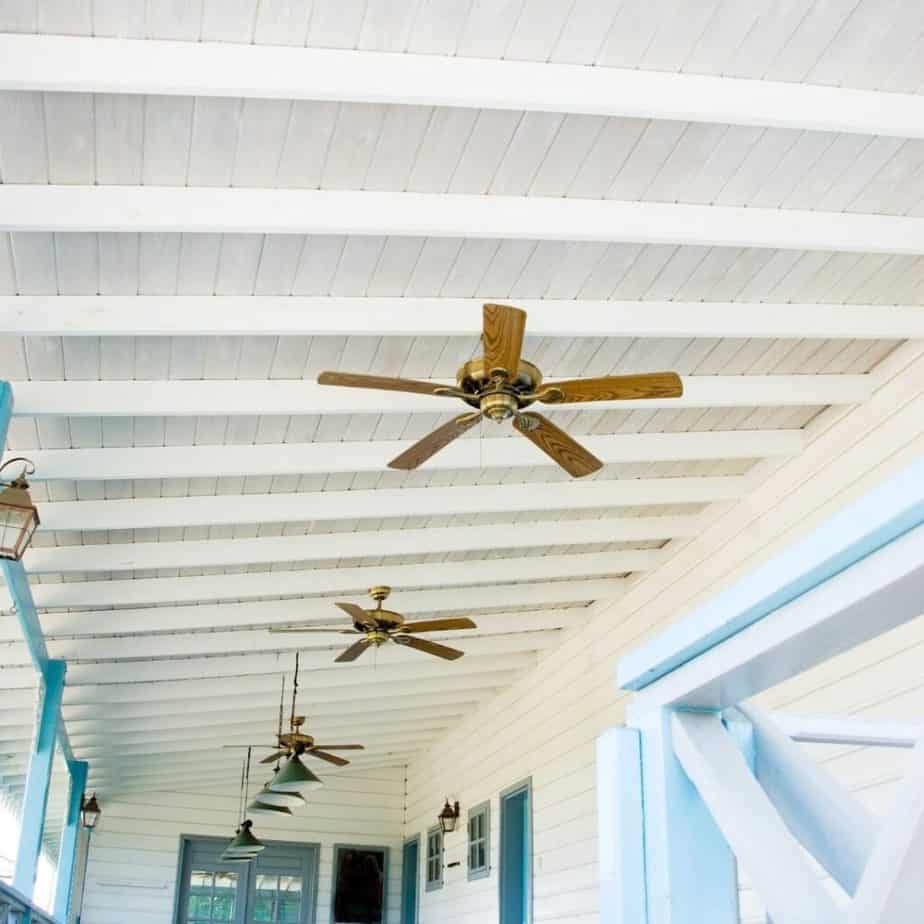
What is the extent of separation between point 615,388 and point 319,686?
21.8 feet

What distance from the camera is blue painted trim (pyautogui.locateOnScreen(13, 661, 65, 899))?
7188 mm

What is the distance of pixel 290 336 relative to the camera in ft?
15.8

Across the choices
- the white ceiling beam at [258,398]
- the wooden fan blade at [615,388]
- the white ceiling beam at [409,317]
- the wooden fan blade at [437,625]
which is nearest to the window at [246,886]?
the wooden fan blade at [437,625]

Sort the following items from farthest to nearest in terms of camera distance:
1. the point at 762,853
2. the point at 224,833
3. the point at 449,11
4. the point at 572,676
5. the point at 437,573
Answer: the point at 224,833 < the point at 572,676 < the point at 437,573 < the point at 449,11 < the point at 762,853

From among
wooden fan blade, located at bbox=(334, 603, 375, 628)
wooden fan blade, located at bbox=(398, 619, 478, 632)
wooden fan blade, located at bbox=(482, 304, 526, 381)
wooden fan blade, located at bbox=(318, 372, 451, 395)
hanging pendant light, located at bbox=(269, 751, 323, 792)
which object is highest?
wooden fan blade, located at bbox=(482, 304, 526, 381)

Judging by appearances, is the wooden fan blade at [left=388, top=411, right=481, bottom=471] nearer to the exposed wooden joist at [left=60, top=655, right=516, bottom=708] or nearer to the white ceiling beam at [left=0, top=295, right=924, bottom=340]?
the white ceiling beam at [left=0, top=295, right=924, bottom=340]

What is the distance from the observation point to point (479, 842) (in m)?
10.9

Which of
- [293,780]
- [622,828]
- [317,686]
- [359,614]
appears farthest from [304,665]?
[622,828]

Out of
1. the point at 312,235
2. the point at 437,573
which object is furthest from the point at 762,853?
the point at 437,573

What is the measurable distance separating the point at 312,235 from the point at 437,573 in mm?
3862

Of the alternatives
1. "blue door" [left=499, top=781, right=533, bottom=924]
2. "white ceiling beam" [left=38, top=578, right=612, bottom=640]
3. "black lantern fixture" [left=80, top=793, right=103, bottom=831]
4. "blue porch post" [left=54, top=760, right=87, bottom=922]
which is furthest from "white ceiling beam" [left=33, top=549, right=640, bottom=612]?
"black lantern fixture" [left=80, top=793, right=103, bottom=831]

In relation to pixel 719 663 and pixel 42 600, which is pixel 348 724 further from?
pixel 719 663

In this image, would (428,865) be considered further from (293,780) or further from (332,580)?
(332,580)

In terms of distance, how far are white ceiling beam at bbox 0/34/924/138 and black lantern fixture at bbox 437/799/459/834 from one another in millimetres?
9513
